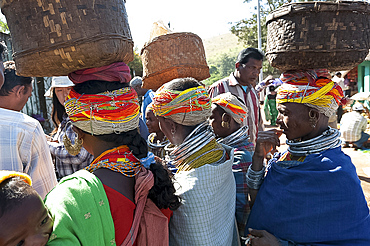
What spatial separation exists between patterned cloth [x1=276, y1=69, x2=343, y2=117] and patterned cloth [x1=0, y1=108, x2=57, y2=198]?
193 centimetres

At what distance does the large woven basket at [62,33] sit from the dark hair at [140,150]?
0.14 meters

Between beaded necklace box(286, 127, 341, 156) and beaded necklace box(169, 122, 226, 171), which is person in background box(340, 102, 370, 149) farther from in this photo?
beaded necklace box(169, 122, 226, 171)

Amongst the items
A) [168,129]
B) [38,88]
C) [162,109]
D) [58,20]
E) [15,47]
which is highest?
[58,20]

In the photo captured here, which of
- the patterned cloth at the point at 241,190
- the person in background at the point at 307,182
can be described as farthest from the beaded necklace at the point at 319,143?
the patterned cloth at the point at 241,190

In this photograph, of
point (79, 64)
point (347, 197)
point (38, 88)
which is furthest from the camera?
point (38, 88)

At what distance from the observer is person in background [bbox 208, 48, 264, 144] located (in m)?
4.64

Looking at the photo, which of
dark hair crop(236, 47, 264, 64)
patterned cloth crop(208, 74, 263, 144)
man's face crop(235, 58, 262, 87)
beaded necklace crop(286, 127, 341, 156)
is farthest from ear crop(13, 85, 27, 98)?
dark hair crop(236, 47, 264, 64)

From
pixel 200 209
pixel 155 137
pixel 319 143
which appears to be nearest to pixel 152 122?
pixel 155 137

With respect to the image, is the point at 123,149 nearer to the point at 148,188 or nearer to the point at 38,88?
the point at 148,188

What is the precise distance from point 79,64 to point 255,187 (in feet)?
5.50

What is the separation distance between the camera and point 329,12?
2004mm

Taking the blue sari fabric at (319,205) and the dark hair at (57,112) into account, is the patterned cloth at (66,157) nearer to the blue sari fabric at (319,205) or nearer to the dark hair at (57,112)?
the dark hair at (57,112)

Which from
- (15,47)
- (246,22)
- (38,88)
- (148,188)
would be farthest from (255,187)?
(246,22)

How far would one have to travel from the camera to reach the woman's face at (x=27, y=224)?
102 centimetres
